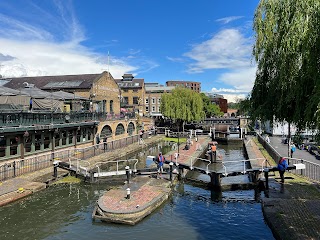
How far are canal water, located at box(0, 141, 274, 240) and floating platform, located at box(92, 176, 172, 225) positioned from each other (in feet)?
0.91

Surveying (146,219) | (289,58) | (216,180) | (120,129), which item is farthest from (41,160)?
(120,129)

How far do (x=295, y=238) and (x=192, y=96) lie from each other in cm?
4346

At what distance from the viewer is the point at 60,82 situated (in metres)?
42.4

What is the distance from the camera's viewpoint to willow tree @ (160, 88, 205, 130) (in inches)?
2013

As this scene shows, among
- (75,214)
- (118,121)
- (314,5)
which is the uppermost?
(314,5)

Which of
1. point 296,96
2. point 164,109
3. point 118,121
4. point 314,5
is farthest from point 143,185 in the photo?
point 164,109

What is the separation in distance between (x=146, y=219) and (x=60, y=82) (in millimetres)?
34217

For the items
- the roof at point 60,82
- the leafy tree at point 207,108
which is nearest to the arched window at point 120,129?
the roof at point 60,82

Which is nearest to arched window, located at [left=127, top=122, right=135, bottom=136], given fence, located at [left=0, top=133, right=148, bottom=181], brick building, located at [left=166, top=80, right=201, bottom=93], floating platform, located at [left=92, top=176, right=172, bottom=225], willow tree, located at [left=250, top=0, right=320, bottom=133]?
fence, located at [left=0, top=133, right=148, bottom=181]

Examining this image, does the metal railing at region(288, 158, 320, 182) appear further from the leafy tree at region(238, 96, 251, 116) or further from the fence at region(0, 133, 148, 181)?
the fence at region(0, 133, 148, 181)

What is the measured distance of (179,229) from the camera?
11711 mm

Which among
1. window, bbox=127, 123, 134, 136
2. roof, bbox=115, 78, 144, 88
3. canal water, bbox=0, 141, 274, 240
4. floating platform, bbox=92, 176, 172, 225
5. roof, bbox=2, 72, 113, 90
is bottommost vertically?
canal water, bbox=0, 141, 274, 240

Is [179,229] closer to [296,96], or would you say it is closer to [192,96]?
[296,96]

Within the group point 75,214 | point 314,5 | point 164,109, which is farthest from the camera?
point 164,109
